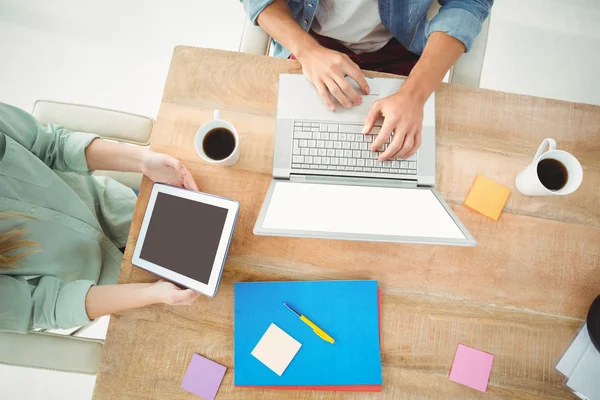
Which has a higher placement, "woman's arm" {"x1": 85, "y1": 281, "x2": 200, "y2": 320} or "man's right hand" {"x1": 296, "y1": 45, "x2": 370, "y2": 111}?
"man's right hand" {"x1": 296, "y1": 45, "x2": 370, "y2": 111}

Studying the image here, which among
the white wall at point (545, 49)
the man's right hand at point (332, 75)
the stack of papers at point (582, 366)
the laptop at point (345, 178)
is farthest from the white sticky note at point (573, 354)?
the white wall at point (545, 49)

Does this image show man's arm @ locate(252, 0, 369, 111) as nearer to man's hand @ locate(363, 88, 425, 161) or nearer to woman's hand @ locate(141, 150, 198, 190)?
man's hand @ locate(363, 88, 425, 161)

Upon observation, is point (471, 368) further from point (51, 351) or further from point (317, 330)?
point (51, 351)

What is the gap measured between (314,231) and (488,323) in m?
0.48

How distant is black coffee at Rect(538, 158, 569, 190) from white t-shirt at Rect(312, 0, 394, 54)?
1.84ft

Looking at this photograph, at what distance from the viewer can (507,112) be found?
851mm

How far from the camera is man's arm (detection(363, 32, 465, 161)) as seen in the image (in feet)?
2.53

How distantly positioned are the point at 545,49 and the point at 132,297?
209 cm

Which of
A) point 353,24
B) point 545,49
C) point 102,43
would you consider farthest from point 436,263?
point 102,43

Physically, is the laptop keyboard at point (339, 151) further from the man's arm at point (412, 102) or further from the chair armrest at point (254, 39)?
the chair armrest at point (254, 39)

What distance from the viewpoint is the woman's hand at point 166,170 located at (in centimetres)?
78

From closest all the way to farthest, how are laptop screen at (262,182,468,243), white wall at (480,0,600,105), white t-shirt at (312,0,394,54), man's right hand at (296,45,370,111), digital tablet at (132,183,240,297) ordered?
laptop screen at (262,182,468,243) → digital tablet at (132,183,240,297) → man's right hand at (296,45,370,111) → white t-shirt at (312,0,394,54) → white wall at (480,0,600,105)

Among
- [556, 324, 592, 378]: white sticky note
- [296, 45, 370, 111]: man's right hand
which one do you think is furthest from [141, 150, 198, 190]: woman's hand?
[556, 324, 592, 378]: white sticky note

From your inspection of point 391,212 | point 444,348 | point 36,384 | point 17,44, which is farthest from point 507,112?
point 17,44
